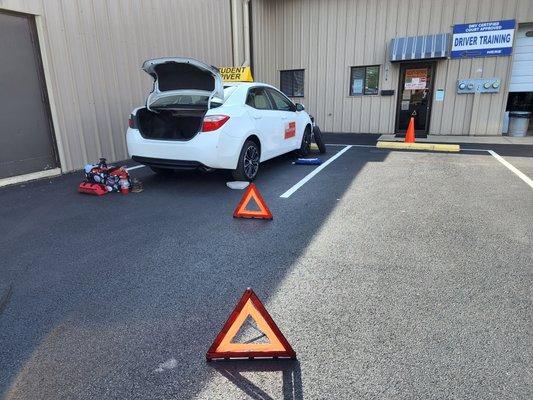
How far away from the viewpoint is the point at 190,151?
5.55m

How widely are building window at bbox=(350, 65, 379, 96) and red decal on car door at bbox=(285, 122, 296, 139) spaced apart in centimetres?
668

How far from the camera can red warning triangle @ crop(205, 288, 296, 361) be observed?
2.18m

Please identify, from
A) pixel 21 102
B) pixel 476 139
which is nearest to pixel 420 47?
pixel 476 139

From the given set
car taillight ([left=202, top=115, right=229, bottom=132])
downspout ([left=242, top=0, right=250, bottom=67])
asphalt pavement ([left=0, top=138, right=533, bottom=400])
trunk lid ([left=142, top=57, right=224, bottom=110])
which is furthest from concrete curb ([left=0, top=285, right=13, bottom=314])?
downspout ([left=242, top=0, right=250, bottom=67])

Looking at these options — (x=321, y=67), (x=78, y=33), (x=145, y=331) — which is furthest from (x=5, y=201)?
(x=321, y=67)

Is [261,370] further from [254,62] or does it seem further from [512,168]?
[254,62]

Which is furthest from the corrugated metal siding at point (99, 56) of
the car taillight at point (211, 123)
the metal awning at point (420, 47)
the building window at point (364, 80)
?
the metal awning at point (420, 47)

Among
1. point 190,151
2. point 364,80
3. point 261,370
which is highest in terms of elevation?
point 364,80

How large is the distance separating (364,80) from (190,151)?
953cm

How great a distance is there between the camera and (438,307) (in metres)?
2.74

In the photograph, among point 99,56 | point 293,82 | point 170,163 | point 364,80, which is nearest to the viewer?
point 170,163

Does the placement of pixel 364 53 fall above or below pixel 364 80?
above

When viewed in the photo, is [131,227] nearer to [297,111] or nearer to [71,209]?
[71,209]

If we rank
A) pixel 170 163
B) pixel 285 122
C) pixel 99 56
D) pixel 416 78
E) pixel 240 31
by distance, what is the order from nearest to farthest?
pixel 170 163
pixel 285 122
pixel 99 56
pixel 240 31
pixel 416 78
